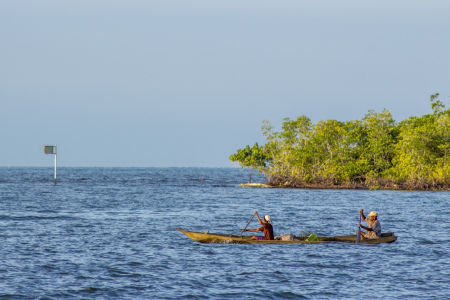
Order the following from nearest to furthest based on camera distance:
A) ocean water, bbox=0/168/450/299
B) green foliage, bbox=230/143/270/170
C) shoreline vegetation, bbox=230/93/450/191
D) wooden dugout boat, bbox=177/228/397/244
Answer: ocean water, bbox=0/168/450/299
wooden dugout boat, bbox=177/228/397/244
shoreline vegetation, bbox=230/93/450/191
green foliage, bbox=230/143/270/170

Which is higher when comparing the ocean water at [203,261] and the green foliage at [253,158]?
the green foliage at [253,158]

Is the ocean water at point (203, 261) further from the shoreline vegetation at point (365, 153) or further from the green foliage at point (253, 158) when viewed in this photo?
the green foliage at point (253, 158)

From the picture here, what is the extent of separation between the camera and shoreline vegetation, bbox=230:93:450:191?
73500mm

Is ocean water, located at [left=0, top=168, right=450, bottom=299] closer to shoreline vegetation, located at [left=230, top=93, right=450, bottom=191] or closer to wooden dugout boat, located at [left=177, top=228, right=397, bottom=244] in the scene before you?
wooden dugout boat, located at [left=177, top=228, right=397, bottom=244]

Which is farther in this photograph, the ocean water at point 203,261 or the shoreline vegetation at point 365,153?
the shoreline vegetation at point 365,153

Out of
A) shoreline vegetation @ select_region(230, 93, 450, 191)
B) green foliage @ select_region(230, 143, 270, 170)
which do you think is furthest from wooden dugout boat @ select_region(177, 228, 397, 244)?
green foliage @ select_region(230, 143, 270, 170)

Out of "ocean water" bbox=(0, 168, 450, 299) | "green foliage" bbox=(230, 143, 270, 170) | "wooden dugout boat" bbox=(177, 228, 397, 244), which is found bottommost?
"ocean water" bbox=(0, 168, 450, 299)

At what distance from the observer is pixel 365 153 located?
79.4 m

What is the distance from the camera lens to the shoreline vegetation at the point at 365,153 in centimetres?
7350

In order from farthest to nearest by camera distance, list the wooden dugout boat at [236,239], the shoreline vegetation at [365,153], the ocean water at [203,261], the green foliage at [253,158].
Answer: the green foliage at [253,158]
the shoreline vegetation at [365,153]
the wooden dugout boat at [236,239]
the ocean water at [203,261]

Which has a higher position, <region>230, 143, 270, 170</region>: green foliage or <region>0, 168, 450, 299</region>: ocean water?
<region>230, 143, 270, 170</region>: green foliage

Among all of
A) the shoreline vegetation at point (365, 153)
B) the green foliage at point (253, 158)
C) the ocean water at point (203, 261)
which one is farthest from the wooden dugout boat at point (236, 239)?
the green foliage at point (253, 158)

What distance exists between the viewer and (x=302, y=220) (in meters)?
40.2

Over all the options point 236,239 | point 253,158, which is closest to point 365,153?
point 253,158
